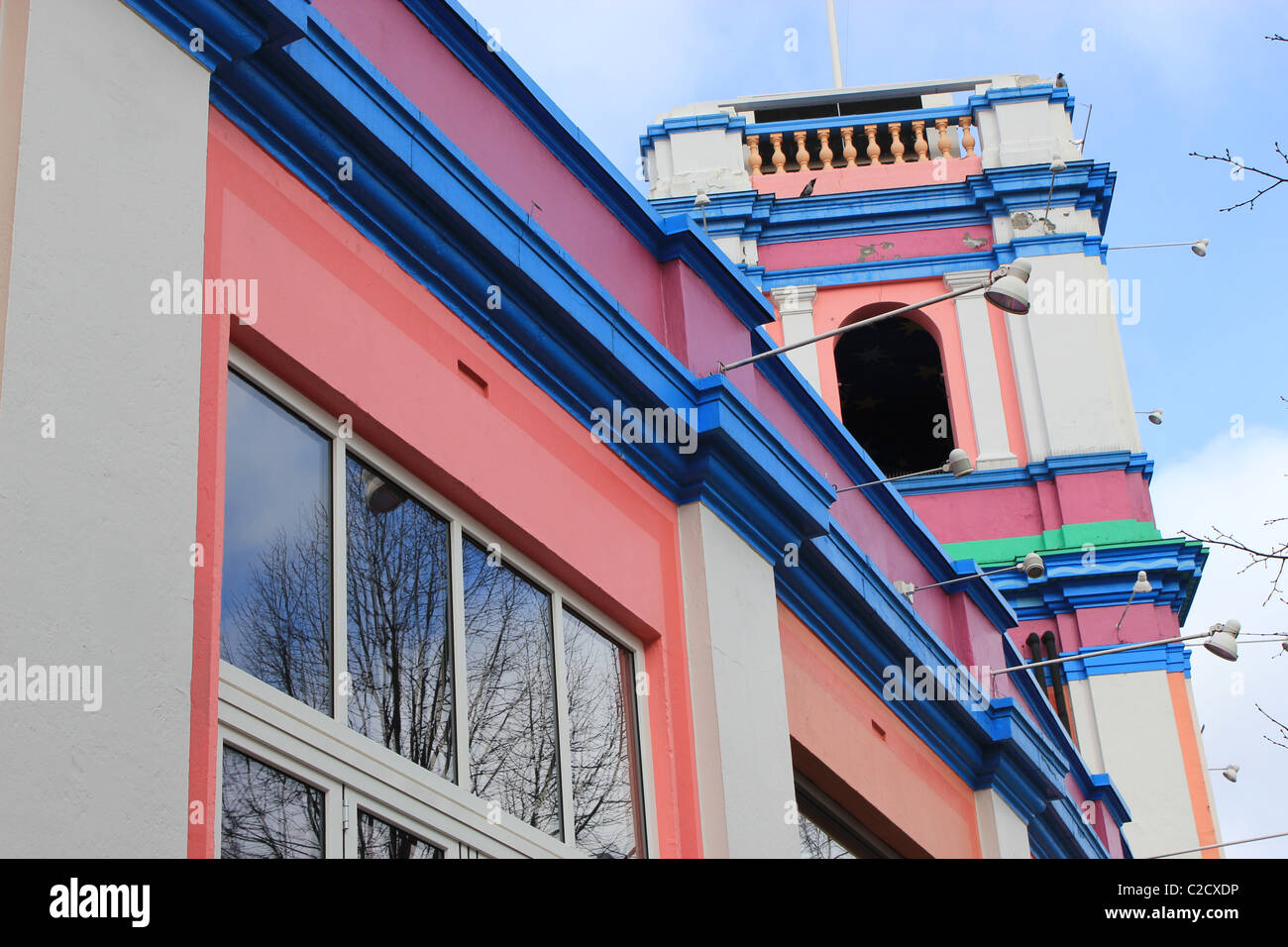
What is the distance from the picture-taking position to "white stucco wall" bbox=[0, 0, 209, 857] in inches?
241

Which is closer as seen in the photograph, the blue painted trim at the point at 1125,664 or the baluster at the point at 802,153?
the blue painted trim at the point at 1125,664

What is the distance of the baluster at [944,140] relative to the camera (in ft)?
77.8

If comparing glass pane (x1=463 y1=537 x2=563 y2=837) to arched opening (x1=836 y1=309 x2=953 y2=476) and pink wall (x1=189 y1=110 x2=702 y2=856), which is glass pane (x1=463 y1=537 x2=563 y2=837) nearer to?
pink wall (x1=189 y1=110 x2=702 y2=856)

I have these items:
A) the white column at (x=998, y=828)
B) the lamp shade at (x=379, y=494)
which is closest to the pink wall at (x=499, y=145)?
the lamp shade at (x=379, y=494)

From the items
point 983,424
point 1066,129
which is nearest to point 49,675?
point 983,424

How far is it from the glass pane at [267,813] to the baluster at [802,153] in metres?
17.3

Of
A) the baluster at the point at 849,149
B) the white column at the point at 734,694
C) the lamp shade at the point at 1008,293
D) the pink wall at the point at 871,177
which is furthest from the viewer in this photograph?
the baluster at the point at 849,149

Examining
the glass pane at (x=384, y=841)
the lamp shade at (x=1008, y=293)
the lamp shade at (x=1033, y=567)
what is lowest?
the glass pane at (x=384, y=841)

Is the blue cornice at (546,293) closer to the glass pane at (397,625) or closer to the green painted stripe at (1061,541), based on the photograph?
the glass pane at (397,625)

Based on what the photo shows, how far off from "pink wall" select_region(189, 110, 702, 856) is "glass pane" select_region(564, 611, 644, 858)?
0.50 ft

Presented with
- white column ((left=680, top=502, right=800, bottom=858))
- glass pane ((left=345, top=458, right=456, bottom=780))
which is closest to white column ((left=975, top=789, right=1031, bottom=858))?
white column ((left=680, top=502, right=800, bottom=858))

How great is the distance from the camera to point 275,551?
7.74m

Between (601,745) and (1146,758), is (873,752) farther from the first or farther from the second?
(1146,758)

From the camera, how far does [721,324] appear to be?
1182 centimetres
